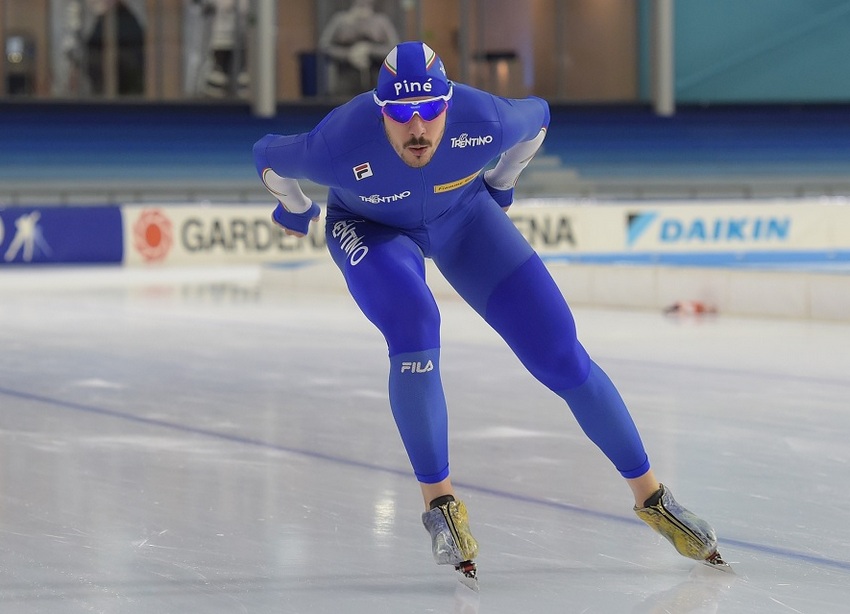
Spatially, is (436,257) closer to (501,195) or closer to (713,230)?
(501,195)

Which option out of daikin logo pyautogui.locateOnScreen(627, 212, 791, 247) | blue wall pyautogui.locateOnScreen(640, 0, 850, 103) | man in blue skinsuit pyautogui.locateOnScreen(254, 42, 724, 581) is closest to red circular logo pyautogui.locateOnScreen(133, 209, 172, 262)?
daikin logo pyautogui.locateOnScreen(627, 212, 791, 247)

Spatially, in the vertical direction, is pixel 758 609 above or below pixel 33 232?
below

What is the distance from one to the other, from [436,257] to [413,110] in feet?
1.97

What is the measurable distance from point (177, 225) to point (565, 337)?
13.9 metres

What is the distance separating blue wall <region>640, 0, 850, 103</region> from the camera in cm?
2569

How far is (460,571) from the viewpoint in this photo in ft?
11.1

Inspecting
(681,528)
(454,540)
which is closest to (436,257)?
(454,540)

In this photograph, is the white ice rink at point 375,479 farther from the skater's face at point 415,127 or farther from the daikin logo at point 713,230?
the daikin logo at point 713,230

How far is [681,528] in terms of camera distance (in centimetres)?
348

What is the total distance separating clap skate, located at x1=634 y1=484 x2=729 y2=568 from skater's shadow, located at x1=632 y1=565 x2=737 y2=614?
0.04 meters

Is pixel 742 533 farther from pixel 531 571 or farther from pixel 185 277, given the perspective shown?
pixel 185 277

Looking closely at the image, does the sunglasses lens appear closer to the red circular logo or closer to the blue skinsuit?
the blue skinsuit

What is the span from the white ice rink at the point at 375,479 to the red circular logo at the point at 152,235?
7.91m

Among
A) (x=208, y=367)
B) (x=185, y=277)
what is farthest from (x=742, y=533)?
(x=185, y=277)
